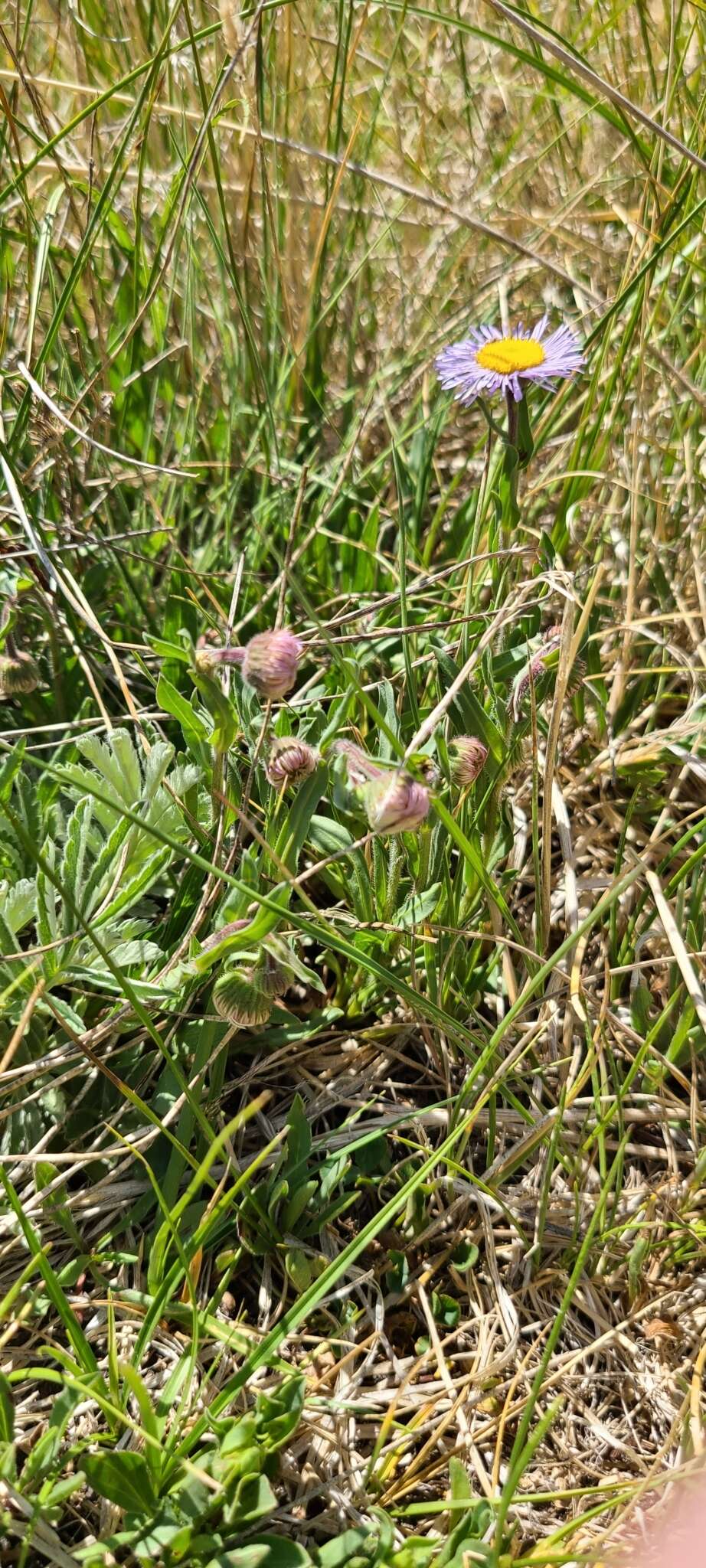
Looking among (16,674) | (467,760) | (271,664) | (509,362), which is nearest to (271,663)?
(271,664)

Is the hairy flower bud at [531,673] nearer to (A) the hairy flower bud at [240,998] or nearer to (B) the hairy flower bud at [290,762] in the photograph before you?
(B) the hairy flower bud at [290,762]

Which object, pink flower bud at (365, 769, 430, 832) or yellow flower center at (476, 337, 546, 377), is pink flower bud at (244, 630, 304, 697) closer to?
pink flower bud at (365, 769, 430, 832)

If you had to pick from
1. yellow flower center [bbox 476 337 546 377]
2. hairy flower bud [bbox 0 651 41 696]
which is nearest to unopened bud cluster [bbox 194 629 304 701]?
hairy flower bud [bbox 0 651 41 696]

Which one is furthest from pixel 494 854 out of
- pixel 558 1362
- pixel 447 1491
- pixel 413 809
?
pixel 447 1491

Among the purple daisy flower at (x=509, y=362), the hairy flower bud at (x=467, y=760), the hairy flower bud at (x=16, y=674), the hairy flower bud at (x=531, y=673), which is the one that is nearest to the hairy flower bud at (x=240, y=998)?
the hairy flower bud at (x=467, y=760)

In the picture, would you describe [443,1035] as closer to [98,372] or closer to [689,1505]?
[689,1505]
